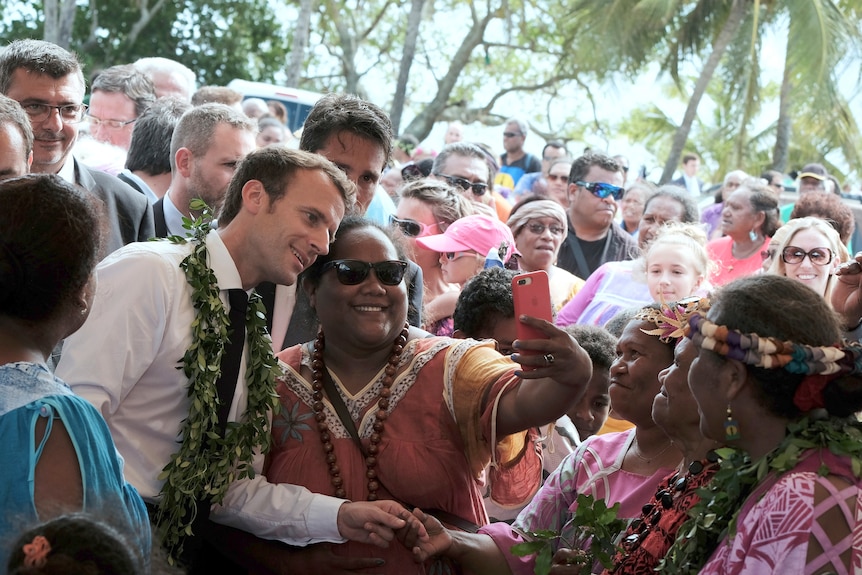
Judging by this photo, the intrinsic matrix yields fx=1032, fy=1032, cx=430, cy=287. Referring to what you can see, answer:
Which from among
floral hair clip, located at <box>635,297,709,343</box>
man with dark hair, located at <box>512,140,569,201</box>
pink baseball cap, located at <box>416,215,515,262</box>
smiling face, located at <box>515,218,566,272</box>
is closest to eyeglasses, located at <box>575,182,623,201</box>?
smiling face, located at <box>515,218,566,272</box>

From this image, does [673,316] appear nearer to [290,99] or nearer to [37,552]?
[37,552]

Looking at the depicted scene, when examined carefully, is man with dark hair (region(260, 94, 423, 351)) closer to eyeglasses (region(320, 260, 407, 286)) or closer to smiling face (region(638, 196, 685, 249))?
eyeglasses (region(320, 260, 407, 286))

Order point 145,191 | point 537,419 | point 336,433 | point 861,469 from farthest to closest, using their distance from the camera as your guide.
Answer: point 145,191 → point 336,433 → point 537,419 → point 861,469

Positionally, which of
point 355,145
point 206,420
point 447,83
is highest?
point 355,145

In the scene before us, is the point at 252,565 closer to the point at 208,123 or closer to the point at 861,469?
the point at 861,469

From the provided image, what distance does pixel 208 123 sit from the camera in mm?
5273

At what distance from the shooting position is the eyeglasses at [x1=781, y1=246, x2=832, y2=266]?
628 centimetres

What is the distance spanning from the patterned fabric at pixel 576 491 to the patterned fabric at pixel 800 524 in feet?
2.87

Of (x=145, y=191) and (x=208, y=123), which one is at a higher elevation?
(x=208, y=123)

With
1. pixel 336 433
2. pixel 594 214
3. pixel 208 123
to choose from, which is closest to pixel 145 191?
pixel 208 123

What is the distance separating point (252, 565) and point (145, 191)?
9.79 ft

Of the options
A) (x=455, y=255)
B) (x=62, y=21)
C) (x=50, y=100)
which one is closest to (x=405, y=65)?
(x=62, y=21)

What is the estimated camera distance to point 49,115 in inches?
186

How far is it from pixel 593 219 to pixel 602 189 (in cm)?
24
